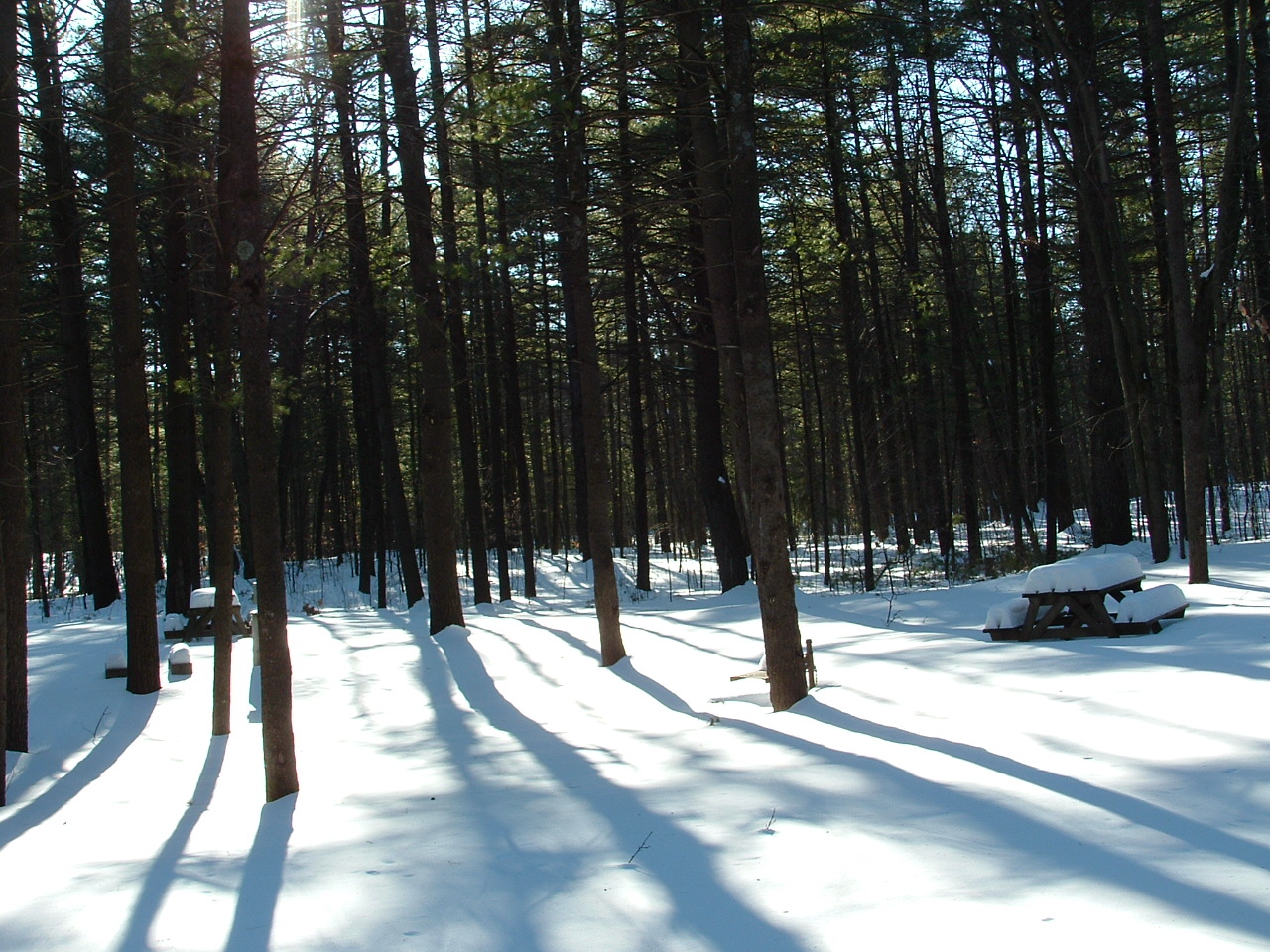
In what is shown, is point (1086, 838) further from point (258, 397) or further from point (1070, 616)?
point (1070, 616)

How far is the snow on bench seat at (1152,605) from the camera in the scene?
344 inches

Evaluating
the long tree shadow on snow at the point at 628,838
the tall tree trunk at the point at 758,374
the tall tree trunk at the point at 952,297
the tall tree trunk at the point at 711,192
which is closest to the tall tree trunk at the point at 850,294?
the tall tree trunk at the point at 952,297

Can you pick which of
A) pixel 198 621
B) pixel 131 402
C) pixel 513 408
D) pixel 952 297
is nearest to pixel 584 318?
pixel 131 402

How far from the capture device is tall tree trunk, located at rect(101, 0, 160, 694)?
374 inches

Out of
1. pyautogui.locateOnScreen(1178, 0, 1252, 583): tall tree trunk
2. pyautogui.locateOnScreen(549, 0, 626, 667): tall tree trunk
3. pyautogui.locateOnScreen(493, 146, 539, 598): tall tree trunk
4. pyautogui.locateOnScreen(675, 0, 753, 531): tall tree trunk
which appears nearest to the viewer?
pyautogui.locateOnScreen(675, 0, 753, 531): tall tree trunk

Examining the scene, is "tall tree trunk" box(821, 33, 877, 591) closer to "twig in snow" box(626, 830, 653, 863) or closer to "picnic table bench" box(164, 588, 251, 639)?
"twig in snow" box(626, 830, 653, 863)

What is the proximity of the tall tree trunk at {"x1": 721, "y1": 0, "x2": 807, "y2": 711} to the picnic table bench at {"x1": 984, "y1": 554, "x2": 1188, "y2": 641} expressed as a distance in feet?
9.38

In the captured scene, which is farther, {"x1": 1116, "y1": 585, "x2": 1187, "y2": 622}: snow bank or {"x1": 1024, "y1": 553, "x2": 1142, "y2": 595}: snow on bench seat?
{"x1": 1024, "y1": 553, "x2": 1142, "y2": 595}: snow on bench seat

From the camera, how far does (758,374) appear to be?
7457 millimetres

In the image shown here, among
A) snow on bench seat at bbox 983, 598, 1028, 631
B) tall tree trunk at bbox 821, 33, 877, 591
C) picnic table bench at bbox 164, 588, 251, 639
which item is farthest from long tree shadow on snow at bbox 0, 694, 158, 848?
tall tree trunk at bbox 821, 33, 877, 591

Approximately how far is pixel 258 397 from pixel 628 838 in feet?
12.0

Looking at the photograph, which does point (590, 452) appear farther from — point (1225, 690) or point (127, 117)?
point (1225, 690)

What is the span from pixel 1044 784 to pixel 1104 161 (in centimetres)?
1056

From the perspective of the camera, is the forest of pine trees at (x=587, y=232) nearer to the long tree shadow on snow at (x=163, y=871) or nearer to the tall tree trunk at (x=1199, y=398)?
the tall tree trunk at (x=1199, y=398)
